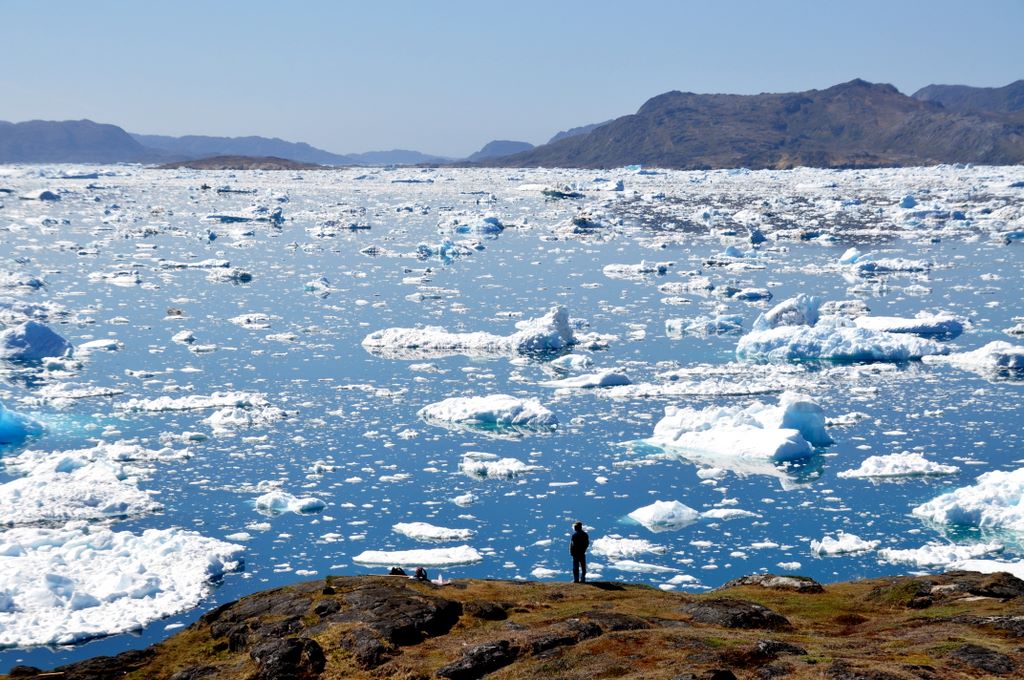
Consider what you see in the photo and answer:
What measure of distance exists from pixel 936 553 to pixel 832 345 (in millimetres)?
16885

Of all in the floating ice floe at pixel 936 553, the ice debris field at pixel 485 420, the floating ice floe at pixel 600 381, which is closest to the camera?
the floating ice floe at pixel 936 553

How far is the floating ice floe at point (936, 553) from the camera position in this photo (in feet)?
65.6

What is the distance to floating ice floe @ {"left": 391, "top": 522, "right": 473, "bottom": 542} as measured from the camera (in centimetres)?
2139

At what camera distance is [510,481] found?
24.8 meters

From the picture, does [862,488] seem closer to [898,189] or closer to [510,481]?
[510,481]

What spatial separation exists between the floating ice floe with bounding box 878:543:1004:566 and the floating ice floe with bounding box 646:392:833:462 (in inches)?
228

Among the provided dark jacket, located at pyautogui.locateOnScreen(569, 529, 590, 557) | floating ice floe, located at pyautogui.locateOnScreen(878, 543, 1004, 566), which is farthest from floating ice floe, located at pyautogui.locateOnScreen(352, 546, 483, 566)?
floating ice floe, located at pyautogui.locateOnScreen(878, 543, 1004, 566)

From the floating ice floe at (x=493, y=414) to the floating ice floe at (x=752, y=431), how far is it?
3.24 meters

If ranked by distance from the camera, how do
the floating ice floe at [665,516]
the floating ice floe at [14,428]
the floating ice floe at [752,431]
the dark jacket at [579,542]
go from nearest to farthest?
the dark jacket at [579,542], the floating ice floe at [665,516], the floating ice floe at [752,431], the floating ice floe at [14,428]

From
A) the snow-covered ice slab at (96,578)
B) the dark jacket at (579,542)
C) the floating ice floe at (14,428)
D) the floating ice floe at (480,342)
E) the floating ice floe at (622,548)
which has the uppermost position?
the dark jacket at (579,542)

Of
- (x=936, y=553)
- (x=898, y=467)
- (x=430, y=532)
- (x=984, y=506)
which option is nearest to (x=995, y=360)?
(x=898, y=467)

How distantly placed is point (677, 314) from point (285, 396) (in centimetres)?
1883

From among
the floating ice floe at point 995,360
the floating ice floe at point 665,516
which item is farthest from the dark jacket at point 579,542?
the floating ice floe at point 995,360

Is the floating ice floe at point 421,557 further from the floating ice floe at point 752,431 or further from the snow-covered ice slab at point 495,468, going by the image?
the floating ice floe at point 752,431
